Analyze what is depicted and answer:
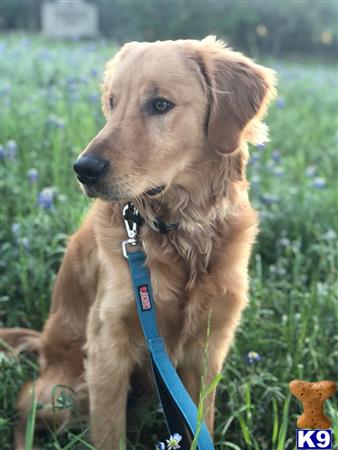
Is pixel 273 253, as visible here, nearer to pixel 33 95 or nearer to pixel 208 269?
pixel 208 269

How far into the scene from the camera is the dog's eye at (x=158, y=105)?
2227 millimetres

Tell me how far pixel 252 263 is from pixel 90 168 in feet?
6.88

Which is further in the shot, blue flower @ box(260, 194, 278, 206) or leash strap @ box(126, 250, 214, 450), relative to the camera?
blue flower @ box(260, 194, 278, 206)

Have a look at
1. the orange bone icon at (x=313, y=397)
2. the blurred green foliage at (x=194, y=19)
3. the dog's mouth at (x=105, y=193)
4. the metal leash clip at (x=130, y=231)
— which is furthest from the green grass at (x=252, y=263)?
the blurred green foliage at (x=194, y=19)

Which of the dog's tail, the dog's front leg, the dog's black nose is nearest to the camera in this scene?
the dog's black nose

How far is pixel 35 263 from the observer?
329cm

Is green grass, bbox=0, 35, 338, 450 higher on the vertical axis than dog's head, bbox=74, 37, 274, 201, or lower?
lower

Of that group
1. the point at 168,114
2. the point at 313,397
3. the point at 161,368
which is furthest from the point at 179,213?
the point at 313,397

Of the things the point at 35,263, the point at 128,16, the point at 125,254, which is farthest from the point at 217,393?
the point at 128,16

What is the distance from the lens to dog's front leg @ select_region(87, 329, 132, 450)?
93.4 inches

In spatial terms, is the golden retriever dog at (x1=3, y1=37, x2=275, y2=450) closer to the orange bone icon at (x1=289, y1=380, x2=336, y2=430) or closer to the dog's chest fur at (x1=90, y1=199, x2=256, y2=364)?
the dog's chest fur at (x1=90, y1=199, x2=256, y2=364)

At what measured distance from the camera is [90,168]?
6.65 ft

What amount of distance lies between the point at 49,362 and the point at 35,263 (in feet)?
2.29

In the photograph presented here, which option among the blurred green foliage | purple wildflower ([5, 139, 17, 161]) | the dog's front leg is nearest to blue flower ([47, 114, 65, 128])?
purple wildflower ([5, 139, 17, 161])
